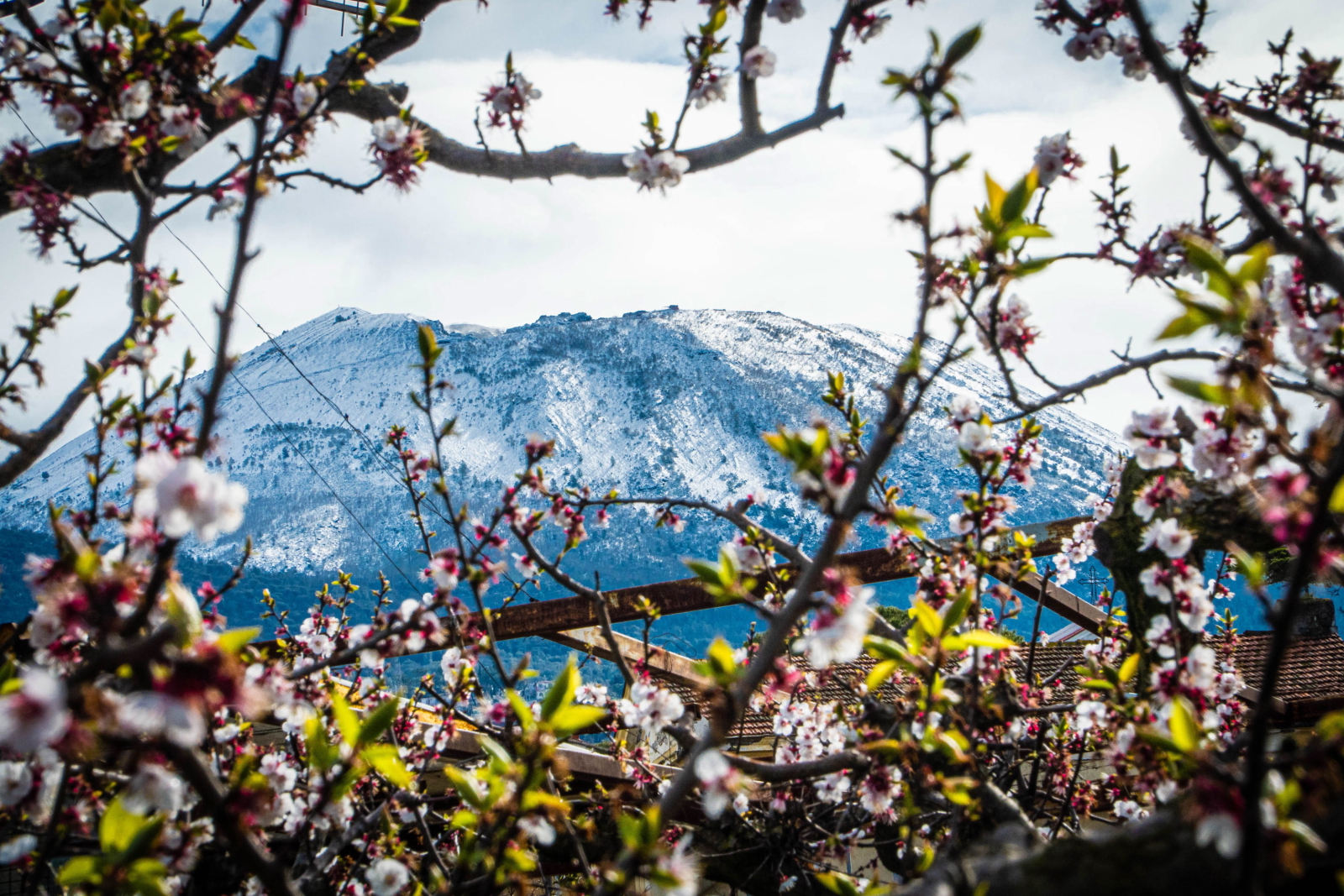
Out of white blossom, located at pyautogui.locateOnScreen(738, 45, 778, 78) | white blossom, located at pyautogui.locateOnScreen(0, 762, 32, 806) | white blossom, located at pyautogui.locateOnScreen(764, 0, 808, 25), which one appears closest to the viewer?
white blossom, located at pyautogui.locateOnScreen(0, 762, 32, 806)

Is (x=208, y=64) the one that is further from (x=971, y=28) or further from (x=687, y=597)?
(x=687, y=597)

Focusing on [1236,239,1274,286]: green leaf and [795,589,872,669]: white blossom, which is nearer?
[1236,239,1274,286]: green leaf

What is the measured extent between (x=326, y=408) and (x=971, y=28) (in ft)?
264

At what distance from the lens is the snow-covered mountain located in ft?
171

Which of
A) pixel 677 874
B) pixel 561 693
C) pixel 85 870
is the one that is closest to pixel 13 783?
pixel 85 870

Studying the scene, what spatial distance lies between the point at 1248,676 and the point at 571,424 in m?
61.4

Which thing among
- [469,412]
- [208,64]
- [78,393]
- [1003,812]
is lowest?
[1003,812]

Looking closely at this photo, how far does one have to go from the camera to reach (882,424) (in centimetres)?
87

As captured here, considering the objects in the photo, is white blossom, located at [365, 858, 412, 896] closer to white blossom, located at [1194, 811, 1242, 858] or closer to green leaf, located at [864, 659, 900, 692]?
green leaf, located at [864, 659, 900, 692]

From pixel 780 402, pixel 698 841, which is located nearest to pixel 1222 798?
pixel 698 841

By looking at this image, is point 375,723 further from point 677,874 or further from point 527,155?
point 527,155

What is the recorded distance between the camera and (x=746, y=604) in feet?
3.40

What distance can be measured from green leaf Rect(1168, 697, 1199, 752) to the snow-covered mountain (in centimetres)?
4244

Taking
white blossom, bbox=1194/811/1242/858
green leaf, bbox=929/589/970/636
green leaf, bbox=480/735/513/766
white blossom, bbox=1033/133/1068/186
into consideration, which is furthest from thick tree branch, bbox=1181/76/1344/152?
green leaf, bbox=480/735/513/766
